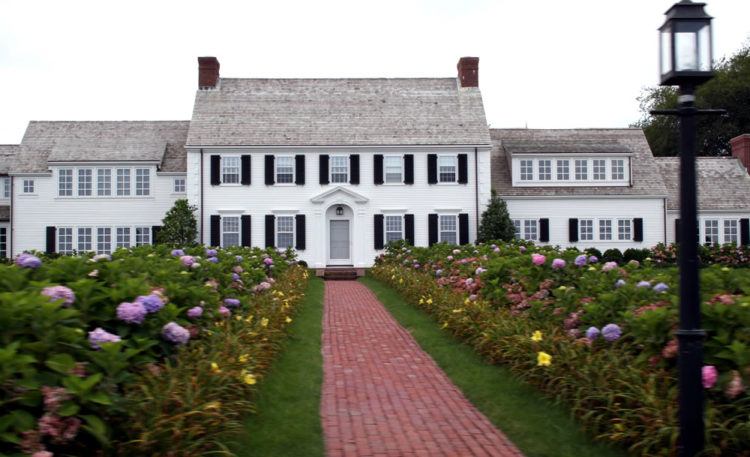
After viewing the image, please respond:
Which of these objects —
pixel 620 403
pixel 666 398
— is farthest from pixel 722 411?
pixel 620 403

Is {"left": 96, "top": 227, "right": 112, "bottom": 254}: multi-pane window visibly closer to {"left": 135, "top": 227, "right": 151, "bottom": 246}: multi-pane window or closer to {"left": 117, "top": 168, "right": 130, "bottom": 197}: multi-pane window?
{"left": 135, "top": 227, "right": 151, "bottom": 246}: multi-pane window

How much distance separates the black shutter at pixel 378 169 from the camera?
2834 cm

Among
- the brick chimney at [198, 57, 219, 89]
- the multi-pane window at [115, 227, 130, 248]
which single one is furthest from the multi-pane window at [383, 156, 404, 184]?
the multi-pane window at [115, 227, 130, 248]

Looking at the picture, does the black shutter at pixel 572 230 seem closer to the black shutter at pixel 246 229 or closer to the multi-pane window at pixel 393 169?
the multi-pane window at pixel 393 169

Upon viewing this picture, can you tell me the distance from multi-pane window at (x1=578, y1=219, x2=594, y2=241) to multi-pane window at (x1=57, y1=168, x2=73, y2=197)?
72.9ft

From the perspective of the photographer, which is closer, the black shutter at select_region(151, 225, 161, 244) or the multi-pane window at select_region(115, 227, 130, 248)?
the black shutter at select_region(151, 225, 161, 244)

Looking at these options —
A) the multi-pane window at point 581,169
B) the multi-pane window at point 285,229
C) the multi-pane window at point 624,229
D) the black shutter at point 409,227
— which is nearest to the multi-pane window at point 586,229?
the multi-pane window at point 624,229

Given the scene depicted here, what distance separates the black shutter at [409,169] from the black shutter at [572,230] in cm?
723

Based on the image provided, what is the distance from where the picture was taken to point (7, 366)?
11.6 ft

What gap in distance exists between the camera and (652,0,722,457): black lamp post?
4.21m

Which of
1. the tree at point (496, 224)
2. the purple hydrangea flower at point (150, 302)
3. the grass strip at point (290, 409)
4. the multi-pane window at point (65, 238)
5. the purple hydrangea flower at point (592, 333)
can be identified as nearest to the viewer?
the purple hydrangea flower at point (150, 302)

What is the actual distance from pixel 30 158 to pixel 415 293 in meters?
22.6

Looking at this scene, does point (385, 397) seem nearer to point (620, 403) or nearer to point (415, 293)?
point (620, 403)

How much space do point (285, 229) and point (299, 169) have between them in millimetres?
2582
